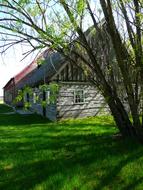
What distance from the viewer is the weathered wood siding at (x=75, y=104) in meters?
24.7

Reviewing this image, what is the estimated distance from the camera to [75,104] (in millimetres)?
25266

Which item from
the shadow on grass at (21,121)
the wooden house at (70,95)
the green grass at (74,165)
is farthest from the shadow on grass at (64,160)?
the wooden house at (70,95)

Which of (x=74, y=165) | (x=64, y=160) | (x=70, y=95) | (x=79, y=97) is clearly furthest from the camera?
(x=79, y=97)

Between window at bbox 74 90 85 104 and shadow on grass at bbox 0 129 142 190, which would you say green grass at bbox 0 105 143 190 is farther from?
window at bbox 74 90 85 104

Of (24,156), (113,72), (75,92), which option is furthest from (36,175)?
(75,92)

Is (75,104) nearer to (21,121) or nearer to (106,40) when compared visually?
(21,121)

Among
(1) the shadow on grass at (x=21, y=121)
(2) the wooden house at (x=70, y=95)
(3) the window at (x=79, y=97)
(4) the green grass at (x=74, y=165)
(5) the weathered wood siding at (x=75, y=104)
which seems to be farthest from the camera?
(3) the window at (x=79, y=97)

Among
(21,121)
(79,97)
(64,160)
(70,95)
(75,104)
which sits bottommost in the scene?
(21,121)

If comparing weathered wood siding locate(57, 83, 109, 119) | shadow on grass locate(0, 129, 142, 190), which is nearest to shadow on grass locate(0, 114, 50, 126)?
weathered wood siding locate(57, 83, 109, 119)

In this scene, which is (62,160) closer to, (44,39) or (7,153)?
(7,153)

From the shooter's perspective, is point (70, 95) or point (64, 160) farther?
point (70, 95)

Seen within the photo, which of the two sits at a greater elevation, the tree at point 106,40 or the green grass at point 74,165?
the tree at point 106,40

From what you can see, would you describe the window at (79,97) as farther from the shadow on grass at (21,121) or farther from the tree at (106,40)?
the tree at (106,40)

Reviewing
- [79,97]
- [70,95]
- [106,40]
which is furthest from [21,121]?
[106,40]
